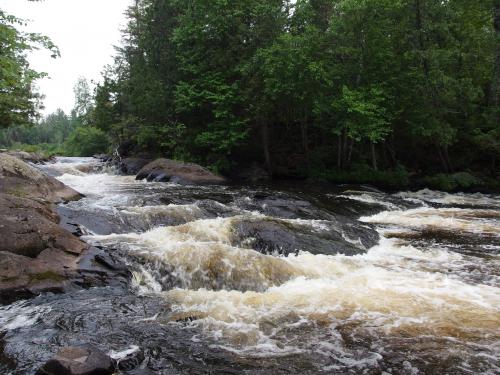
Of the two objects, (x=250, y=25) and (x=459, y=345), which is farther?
(x=250, y=25)

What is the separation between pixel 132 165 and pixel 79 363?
22.6m

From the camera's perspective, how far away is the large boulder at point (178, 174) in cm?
1945

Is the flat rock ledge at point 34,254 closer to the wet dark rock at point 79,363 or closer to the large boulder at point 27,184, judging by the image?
the large boulder at point 27,184

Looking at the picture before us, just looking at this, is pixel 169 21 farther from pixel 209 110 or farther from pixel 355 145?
pixel 355 145

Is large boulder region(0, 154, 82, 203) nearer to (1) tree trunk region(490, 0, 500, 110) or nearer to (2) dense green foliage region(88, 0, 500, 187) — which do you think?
(2) dense green foliage region(88, 0, 500, 187)

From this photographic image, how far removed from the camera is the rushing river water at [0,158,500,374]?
4746 mm

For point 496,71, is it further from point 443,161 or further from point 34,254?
point 34,254

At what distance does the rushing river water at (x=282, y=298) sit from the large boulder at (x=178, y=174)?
7058 mm

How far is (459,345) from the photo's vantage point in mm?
4961

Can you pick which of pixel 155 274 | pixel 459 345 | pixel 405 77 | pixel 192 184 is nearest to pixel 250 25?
pixel 405 77

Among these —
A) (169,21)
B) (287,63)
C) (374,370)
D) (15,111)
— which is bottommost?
(374,370)

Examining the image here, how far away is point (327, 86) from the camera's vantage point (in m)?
20.8

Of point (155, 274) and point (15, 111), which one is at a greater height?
point (15, 111)

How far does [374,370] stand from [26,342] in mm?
3981
